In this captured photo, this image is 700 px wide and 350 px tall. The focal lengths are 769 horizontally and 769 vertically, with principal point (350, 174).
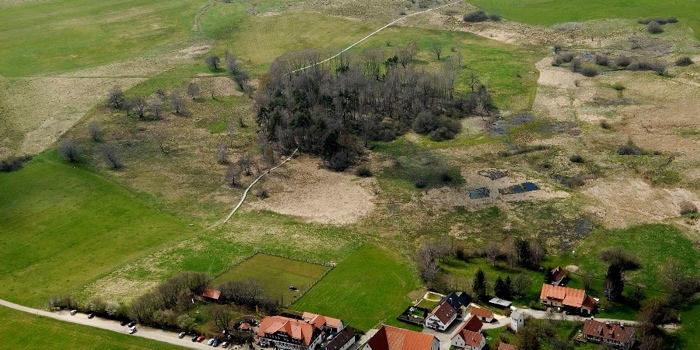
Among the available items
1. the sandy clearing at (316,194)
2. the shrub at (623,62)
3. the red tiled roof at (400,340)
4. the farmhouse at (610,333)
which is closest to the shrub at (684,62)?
the shrub at (623,62)

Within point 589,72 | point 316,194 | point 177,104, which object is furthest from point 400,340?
point 589,72

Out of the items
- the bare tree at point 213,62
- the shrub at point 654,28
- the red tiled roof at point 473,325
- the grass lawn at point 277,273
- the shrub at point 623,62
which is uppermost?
the shrub at point 654,28

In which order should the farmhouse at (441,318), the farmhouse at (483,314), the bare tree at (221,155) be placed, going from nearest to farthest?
1. the farmhouse at (441,318)
2. the farmhouse at (483,314)
3. the bare tree at (221,155)

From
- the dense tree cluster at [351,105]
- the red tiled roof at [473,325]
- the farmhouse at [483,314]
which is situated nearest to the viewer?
the red tiled roof at [473,325]

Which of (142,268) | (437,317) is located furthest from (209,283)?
(437,317)

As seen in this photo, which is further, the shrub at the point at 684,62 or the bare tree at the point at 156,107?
the shrub at the point at 684,62

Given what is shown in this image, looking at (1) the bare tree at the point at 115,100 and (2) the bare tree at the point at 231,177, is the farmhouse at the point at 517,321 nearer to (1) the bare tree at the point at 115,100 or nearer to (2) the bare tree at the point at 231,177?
(2) the bare tree at the point at 231,177

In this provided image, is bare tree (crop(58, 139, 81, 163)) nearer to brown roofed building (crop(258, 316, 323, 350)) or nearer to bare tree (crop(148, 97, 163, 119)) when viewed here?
bare tree (crop(148, 97, 163, 119))
